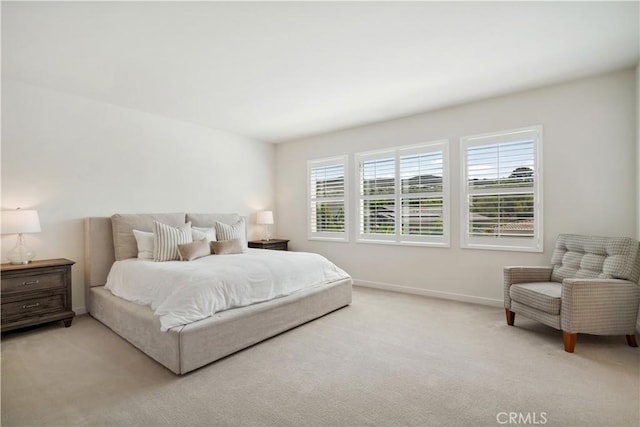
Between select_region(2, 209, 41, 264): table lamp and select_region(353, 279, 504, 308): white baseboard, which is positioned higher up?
select_region(2, 209, 41, 264): table lamp

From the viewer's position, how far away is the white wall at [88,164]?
332cm

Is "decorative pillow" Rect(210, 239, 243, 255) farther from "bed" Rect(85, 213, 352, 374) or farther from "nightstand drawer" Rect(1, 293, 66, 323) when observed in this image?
"nightstand drawer" Rect(1, 293, 66, 323)

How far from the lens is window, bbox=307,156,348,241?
533 centimetres

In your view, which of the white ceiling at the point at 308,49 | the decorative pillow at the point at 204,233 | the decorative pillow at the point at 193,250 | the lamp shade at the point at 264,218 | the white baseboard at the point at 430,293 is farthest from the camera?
the lamp shade at the point at 264,218

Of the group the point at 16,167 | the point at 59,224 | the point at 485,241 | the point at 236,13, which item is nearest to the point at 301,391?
the point at 236,13

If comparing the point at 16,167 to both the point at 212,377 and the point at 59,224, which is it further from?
the point at 212,377

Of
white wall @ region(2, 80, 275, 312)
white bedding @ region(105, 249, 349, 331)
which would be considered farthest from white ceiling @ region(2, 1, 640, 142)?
white bedding @ region(105, 249, 349, 331)

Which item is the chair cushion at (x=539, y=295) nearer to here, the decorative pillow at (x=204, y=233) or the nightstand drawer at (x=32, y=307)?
the decorative pillow at (x=204, y=233)

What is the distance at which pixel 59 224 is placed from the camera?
3576 mm

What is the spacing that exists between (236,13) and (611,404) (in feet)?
11.6

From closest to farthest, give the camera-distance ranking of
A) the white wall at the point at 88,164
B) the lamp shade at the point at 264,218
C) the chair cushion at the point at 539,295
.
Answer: the chair cushion at the point at 539,295 → the white wall at the point at 88,164 → the lamp shade at the point at 264,218

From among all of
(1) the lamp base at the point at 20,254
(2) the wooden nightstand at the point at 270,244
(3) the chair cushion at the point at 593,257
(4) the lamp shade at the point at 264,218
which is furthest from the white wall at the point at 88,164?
(3) the chair cushion at the point at 593,257

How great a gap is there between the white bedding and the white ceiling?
1925 mm

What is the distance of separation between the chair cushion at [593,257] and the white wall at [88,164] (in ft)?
15.3
